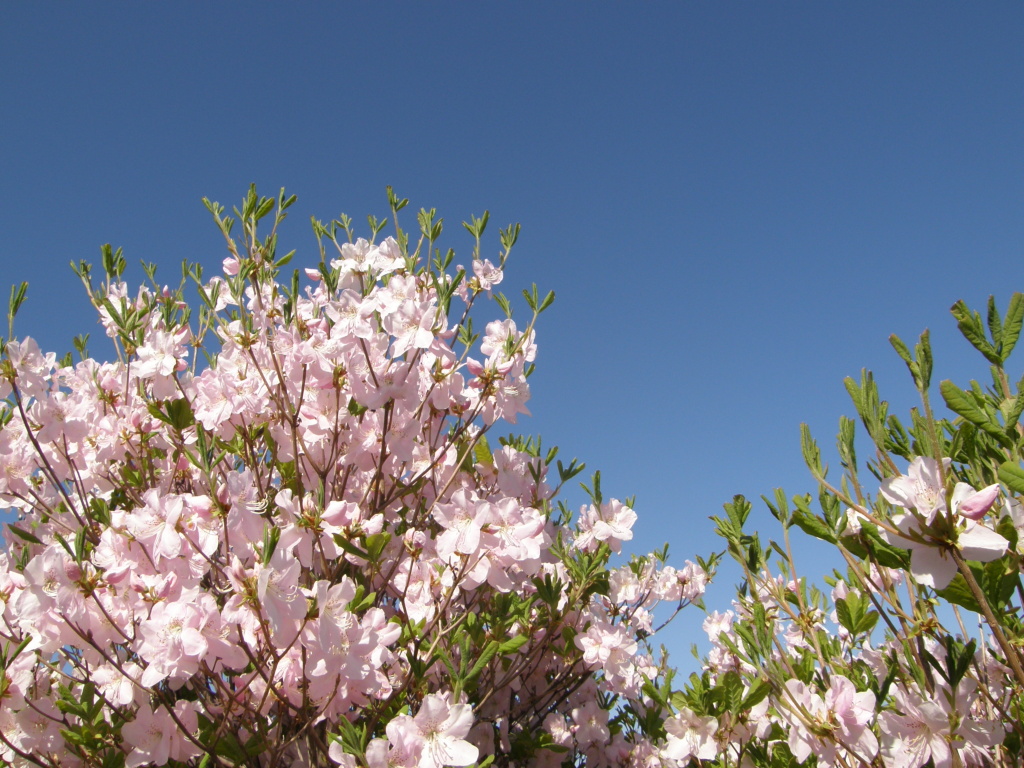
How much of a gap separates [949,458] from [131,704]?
297cm

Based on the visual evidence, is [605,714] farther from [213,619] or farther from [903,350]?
[903,350]

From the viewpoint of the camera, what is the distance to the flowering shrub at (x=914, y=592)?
59.6 inches

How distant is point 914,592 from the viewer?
203 centimetres

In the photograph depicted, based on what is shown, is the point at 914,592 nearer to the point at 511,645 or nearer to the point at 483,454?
the point at 511,645

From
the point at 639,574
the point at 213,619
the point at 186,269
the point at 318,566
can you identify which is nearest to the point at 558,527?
the point at 639,574

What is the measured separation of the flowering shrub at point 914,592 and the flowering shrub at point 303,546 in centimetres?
74

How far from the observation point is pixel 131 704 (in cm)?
267

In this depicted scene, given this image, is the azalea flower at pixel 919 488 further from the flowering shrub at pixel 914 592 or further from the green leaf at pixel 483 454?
the green leaf at pixel 483 454

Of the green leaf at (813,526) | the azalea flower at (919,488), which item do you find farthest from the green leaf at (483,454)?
the azalea flower at (919,488)

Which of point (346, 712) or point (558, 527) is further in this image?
point (558, 527)

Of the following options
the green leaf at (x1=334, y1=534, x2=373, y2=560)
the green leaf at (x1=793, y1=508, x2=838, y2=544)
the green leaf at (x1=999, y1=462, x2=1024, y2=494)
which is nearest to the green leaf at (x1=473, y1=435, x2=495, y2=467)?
the green leaf at (x1=334, y1=534, x2=373, y2=560)

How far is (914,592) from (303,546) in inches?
79.4

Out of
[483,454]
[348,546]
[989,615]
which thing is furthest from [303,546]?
[989,615]

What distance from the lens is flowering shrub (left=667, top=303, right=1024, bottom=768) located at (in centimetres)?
151
